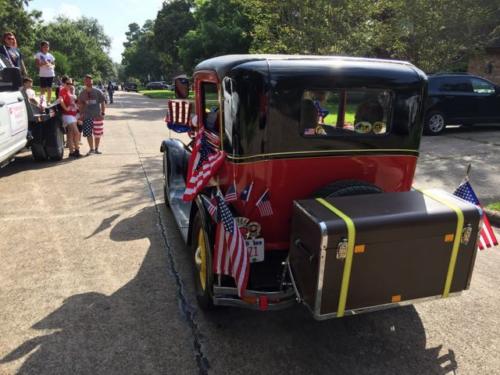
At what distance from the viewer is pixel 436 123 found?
12.0 metres

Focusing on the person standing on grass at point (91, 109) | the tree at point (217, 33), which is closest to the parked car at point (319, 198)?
the person standing on grass at point (91, 109)

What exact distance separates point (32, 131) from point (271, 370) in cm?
754

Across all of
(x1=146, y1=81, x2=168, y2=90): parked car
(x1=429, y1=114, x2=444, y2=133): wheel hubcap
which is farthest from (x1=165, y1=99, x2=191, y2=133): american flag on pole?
(x1=146, y1=81, x2=168, y2=90): parked car

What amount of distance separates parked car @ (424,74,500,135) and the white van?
397 inches

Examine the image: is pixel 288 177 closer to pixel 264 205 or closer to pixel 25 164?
pixel 264 205

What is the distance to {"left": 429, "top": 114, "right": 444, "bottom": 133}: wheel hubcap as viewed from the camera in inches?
471

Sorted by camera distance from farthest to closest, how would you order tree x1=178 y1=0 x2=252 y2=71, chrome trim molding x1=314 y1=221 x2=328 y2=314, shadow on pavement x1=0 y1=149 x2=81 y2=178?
tree x1=178 y1=0 x2=252 y2=71, shadow on pavement x1=0 y1=149 x2=81 y2=178, chrome trim molding x1=314 y1=221 x2=328 y2=314

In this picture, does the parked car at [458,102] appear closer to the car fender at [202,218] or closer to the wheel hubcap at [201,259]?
the car fender at [202,218]

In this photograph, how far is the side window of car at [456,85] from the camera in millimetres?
11930

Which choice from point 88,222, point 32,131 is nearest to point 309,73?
Answer: point 88,222

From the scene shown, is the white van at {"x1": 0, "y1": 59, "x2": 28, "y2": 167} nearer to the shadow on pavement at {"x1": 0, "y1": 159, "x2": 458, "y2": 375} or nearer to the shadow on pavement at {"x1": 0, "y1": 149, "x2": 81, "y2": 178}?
the shadow on pavement at {"x1": 0, "y1": 149, "x2": 81, "y2": 178}

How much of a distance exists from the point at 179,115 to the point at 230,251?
10.6 ft

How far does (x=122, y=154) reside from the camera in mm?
10227

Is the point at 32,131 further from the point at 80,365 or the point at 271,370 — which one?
the point at 271,370
